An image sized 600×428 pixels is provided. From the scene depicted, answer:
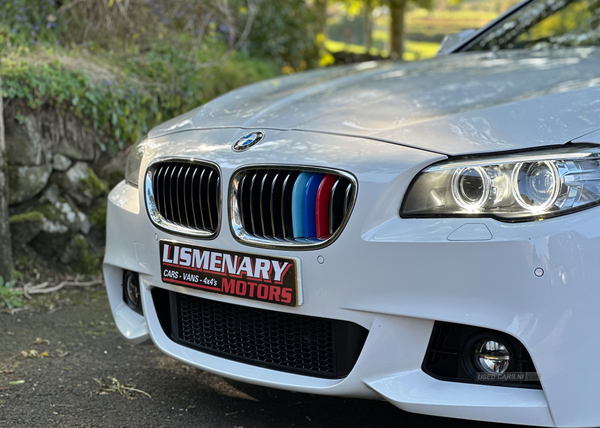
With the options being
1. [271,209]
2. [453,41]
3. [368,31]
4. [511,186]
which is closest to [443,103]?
[511,186]

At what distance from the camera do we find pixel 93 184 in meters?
4.41

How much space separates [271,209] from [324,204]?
0.60 ft

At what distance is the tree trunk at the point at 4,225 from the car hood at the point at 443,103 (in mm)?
1439

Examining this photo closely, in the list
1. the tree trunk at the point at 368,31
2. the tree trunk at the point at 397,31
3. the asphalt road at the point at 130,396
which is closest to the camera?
the asphalt road at the point at 130,396

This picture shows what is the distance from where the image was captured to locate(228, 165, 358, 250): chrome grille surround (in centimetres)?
196

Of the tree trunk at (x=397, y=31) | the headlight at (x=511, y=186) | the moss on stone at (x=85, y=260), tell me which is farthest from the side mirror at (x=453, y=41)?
the tree trunk at (x=397, y=31)

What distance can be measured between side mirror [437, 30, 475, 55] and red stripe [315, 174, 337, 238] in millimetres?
1952

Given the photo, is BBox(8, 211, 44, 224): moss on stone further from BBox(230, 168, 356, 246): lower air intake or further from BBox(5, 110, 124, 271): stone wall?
BBox(230, 168, 356, 246): lower air intake

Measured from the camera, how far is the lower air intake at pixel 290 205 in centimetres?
201

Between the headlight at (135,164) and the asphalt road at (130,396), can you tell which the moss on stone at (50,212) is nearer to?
the asphalt road at (130,396)

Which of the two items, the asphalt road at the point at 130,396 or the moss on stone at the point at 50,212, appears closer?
the asphalt road at the point at 130,396

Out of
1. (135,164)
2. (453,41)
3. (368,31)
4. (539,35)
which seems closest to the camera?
(135,164)

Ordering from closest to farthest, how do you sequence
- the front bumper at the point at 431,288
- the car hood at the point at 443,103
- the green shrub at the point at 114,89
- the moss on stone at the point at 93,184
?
1. the front bumper at the point at 431,288
2. the car hood at the point at 443,103
3. the green shrub at the point at 114,89
4. the moss on stone at the point at 93,184

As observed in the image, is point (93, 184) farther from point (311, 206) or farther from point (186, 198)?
point (311, 206)
